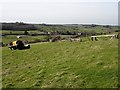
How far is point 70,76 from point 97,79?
7.52 feet

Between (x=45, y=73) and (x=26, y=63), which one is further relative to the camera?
(x=26, y=63)

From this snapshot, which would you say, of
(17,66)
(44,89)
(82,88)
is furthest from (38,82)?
(17,66)

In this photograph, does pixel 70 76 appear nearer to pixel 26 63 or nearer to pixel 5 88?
pixel 5 88

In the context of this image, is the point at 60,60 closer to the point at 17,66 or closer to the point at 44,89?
the point at 17,66

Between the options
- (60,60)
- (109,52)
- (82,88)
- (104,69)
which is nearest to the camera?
(82,88)

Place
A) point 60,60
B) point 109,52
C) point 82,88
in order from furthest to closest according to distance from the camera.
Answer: point 60,60 → point 109,52 → point 82,88

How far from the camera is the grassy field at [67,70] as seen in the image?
1695cm

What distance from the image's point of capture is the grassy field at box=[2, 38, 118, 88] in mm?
16953

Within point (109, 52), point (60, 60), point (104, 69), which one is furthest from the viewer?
point (60, 60)

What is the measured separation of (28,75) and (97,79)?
6.22 m

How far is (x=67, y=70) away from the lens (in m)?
19.8

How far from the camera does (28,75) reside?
2053 centimetres

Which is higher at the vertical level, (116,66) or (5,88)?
(116,66)

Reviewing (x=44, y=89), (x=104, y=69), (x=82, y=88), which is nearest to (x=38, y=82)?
(x=44, y=89)
